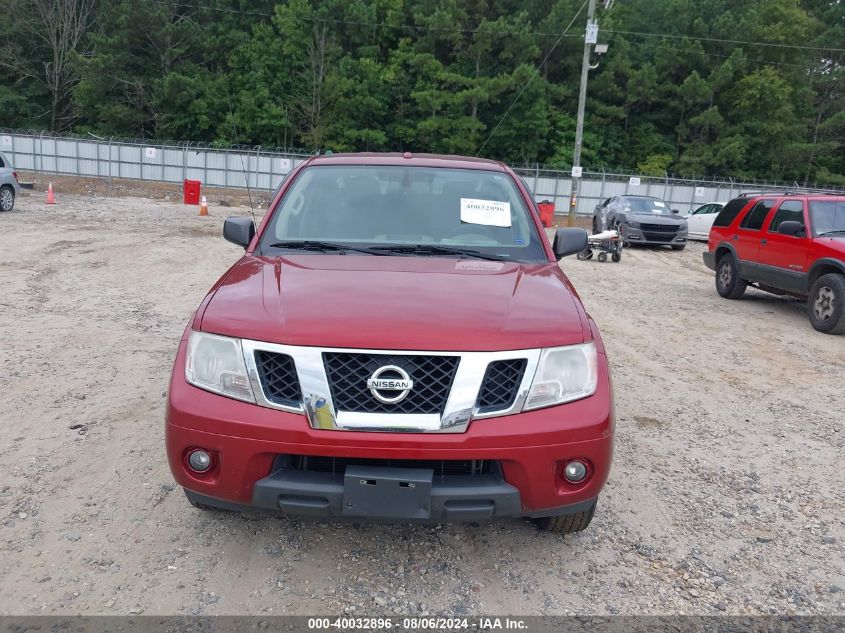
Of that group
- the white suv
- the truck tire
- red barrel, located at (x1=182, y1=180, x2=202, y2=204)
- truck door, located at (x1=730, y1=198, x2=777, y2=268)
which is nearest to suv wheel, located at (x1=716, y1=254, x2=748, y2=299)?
truck door, located at (x1=730, y1=198, x2=777, y2=268)

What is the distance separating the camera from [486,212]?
3916 millimetres

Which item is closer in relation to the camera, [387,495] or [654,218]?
[387,495]

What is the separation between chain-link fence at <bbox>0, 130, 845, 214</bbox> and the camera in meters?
34.9

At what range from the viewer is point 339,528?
126 inches

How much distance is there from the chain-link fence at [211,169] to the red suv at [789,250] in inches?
952

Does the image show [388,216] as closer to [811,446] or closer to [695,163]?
[811,446]

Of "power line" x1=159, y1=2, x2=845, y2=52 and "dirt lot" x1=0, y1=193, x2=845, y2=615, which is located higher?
"power line" x1=159, y1=2, x2=845, y2=52

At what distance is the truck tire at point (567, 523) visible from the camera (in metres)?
3.02

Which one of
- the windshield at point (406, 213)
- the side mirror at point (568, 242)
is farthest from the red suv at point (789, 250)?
the windshield at point (406, 213)

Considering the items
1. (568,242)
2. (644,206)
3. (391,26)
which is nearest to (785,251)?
(568,242)

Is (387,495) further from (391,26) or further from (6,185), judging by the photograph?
(391,26)

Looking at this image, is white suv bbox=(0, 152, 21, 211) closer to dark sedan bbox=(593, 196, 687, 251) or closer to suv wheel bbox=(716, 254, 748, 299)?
dark sedan bbox=(593, 196, 687, 251)

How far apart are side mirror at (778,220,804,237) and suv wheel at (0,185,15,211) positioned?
18525 millimetres

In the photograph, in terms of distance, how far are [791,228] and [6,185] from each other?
18772 mm
